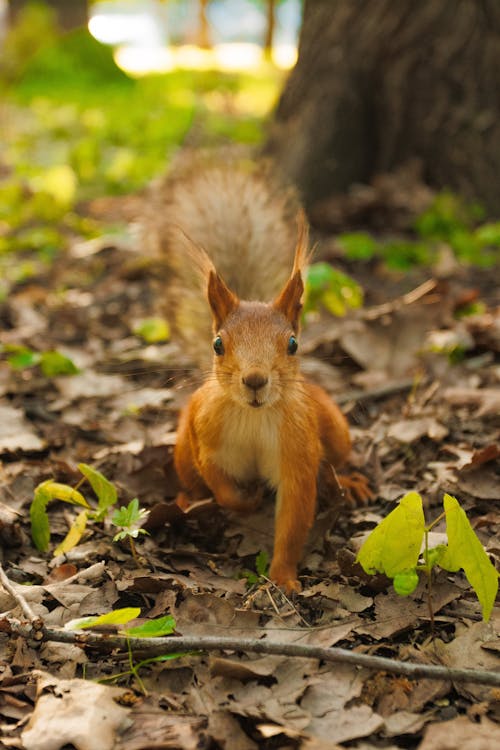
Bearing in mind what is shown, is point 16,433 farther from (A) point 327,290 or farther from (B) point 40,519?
(A) point 327,290

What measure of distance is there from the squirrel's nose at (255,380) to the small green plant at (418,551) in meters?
0.43

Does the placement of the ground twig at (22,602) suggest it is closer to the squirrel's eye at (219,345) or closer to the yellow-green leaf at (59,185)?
the squirrel's eye at (219,345)

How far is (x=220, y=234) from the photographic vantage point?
290 cm

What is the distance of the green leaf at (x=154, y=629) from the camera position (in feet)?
5.53

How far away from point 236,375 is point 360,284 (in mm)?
2476

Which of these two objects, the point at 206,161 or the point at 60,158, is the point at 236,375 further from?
the point at 60,158

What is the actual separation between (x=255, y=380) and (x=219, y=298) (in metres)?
0.36

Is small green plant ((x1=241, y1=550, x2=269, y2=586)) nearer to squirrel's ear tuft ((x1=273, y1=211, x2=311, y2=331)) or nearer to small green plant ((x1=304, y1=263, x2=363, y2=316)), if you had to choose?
squirrel's ear tuft ((x1=273, y1=211, x2=311, y2=331))

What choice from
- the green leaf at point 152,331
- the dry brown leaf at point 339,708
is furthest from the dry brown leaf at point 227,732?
the green leaf at point 152,331

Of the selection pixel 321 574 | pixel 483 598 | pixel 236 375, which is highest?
pixel 236 375

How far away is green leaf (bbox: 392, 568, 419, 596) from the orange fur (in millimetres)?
358

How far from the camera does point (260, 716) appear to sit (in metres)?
1.53

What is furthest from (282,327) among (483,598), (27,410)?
(27,410)

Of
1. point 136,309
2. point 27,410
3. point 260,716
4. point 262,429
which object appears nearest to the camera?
point 260,716
